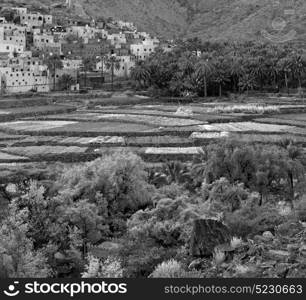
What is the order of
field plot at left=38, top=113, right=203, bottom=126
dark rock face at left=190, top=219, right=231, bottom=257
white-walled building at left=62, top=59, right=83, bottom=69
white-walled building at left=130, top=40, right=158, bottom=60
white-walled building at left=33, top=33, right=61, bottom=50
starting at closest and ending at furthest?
dark rock face at left=190, top=219, right=231, bottom=257
field plot at left=38, top=113, right=203, bottom=126
white-walled building at left=62, top=59, right=83, bottom=69
white-walled building at left=33, top=33, right=61, bottom=50
white-walled building at left=130, top=40, right=158, bottom=60

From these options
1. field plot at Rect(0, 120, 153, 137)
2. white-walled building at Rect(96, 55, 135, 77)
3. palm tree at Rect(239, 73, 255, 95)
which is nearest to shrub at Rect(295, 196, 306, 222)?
field plot at Rect(0, 120, 153, 137)

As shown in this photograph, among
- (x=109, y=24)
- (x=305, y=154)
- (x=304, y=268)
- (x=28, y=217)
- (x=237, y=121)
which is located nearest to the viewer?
(x=304, y=268)

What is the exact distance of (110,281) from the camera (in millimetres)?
15562

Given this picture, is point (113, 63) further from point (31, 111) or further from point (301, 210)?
point (301, 210)

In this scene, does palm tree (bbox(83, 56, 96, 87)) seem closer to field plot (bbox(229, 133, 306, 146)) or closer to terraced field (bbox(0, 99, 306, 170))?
terraced field (bbox(0, 99, 306, 170))

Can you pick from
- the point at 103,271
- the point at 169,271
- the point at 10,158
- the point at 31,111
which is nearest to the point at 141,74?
the point at 31,111

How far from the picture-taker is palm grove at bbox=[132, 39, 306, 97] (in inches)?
3506

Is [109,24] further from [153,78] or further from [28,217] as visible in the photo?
[28,217]

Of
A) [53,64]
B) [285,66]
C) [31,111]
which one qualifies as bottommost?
[31,111]

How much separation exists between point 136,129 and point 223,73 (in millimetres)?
35895

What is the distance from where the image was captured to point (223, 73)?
89.5 metres

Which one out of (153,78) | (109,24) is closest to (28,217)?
(153,78)

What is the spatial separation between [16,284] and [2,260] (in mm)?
6556

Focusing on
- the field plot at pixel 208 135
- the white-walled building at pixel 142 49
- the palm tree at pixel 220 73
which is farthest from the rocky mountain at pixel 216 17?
the field plot at pixel 208 135
